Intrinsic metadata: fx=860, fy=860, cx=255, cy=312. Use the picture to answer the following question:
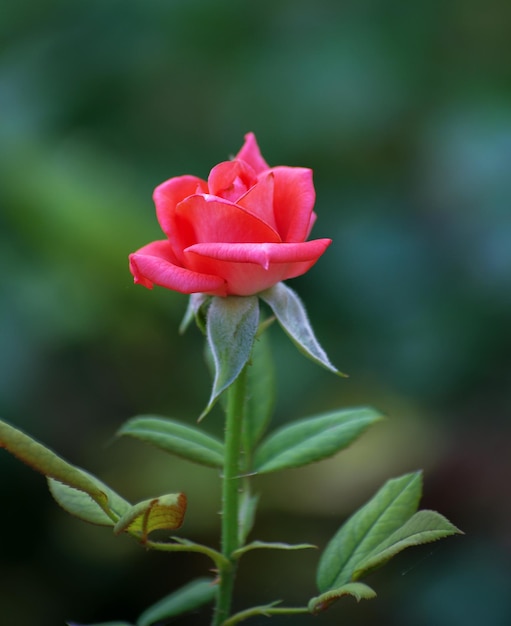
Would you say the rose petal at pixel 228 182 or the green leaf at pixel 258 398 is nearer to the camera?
the rose petal at pixel 228 182

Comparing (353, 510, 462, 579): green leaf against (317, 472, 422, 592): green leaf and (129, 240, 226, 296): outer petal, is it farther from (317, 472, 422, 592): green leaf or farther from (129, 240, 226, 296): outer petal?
(129, 240, 226, 296): outer petal

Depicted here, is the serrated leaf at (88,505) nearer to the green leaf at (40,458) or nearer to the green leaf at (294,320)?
the green leaf at (40,458)

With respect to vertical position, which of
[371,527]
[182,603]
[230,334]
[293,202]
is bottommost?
[182,603]

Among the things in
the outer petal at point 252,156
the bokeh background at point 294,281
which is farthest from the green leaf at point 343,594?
the bokeh background at point 294,281

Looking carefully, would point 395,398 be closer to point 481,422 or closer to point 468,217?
point 481,422

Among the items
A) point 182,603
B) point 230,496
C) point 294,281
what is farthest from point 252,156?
point 294,281

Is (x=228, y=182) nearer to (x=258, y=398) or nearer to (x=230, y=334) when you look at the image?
(x=230, y=334)
